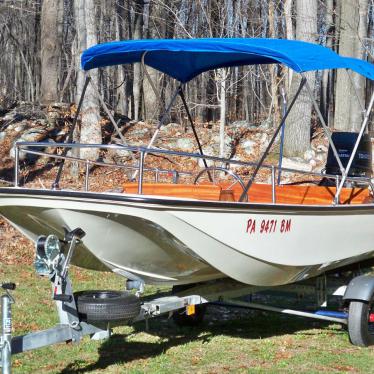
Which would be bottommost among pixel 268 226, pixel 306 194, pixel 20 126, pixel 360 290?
pixel 360 290

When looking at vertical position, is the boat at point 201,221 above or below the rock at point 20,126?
below

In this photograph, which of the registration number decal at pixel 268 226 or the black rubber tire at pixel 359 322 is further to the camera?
the black rubber tire at pixel 359 322

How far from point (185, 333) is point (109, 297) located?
6.56 ft

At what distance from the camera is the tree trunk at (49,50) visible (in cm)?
2248

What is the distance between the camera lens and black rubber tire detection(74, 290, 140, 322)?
5.66 metres

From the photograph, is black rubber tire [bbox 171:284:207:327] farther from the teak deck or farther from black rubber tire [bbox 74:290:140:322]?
black rubber tire [bbox 74:290:140:322]

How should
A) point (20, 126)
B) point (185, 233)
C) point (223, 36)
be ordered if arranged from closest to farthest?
point (185, 233) < point (223, 36) < point (20, 126)

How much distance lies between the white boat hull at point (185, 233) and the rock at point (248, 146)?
445 inches

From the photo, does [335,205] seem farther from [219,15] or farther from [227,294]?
[219,15]

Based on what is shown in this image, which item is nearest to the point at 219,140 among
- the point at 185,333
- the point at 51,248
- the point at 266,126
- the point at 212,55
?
the point at 266,126

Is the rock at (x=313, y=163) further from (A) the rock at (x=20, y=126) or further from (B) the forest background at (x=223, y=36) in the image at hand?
(A) the rock at (x=20, y=126)

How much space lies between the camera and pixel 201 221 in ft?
19.4

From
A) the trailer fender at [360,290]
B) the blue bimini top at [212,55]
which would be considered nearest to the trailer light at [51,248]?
the blue bimini top at [212,55]

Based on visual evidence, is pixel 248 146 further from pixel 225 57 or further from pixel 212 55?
pixel 212 55
